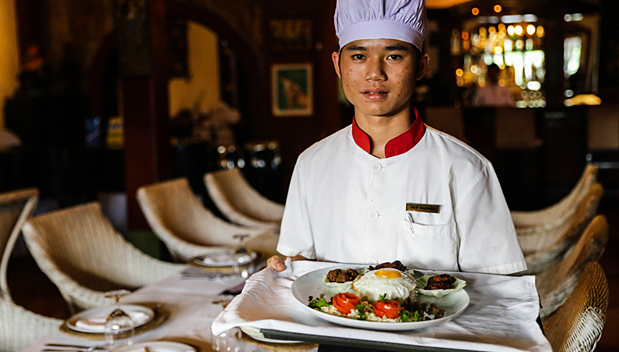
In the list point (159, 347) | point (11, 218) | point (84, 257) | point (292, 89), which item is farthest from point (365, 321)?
point (292, 89)

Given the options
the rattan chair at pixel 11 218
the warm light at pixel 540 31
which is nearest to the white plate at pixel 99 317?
the rattan chair at pixel 11 218

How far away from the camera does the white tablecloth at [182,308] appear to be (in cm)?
166

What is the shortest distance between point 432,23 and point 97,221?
8.99m

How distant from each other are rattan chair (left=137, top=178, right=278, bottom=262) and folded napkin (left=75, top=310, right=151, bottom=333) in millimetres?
1251

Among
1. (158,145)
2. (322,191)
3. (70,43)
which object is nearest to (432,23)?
(70,43)

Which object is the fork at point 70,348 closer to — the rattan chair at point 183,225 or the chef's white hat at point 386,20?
the chef's white hat at point 386,20

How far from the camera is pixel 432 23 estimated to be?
35.3 ft

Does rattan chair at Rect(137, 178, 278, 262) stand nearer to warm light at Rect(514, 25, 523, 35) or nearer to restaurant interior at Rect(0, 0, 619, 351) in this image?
restaurant interior at Rect(0, 0, 619, 351)

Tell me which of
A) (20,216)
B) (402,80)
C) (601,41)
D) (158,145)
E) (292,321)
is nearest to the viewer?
(292,321)

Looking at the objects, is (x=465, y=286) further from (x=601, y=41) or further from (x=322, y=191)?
(x=601, y=41)

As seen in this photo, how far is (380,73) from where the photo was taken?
128 centimetres

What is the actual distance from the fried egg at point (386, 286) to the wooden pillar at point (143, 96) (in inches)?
158

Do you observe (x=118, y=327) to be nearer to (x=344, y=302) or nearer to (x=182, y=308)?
→ (x=182, y=308)

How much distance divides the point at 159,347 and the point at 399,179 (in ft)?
2.30
